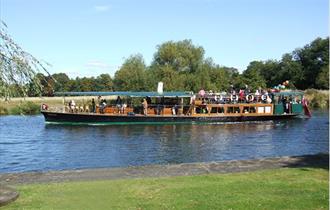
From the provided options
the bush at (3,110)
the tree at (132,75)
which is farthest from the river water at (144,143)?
the tree at (132,75)

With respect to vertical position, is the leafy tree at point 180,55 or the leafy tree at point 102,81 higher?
the leafy tree at point 180,55

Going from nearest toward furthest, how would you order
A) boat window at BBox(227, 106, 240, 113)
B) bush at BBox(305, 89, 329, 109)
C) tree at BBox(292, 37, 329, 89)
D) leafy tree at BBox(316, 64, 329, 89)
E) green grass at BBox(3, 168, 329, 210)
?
green grass at BBox(3, 168, 329, 210), boat window at BBox(227, 106, 240, 113), bush at BBox(305, 89, 329, 109), leafy tree at BBox(316, 64, 329, 89), tree at BBox(292, 37, 329, 89)

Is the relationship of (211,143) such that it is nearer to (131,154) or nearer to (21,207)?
(131,154)

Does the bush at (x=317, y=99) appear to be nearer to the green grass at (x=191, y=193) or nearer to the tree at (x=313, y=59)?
the tree at (x=313, y=59)

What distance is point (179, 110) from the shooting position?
53.7m

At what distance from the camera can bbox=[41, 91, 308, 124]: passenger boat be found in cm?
5056

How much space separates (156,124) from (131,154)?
→ 22.1 m

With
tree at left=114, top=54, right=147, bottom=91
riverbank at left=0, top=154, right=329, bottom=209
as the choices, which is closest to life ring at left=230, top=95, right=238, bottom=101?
tree at left=114, top=54, right=147, bottom=91

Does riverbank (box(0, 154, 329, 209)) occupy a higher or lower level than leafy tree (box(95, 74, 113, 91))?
lower

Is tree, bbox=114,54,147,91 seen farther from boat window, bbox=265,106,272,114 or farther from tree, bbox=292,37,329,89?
tree, bbox=292,37,329,89

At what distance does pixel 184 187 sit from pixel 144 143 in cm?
2306

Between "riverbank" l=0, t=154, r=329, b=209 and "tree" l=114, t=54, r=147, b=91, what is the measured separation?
2519 inches

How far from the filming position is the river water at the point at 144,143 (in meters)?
26.5

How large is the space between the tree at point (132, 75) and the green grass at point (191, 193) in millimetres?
65850
